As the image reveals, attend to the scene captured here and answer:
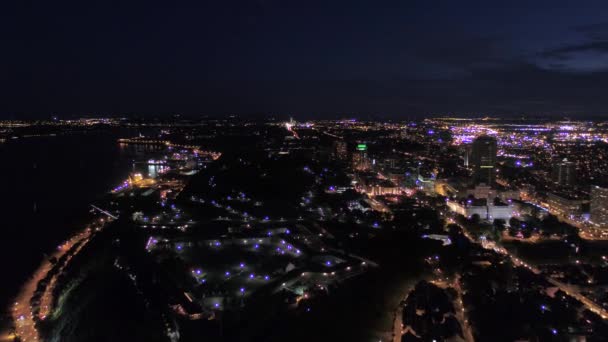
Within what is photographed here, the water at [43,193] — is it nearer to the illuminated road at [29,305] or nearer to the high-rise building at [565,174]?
the illuminated road at [29,305]

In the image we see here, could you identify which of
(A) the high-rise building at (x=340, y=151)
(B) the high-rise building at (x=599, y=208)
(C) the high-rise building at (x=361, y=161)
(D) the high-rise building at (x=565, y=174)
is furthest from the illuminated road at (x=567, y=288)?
(A) the high-rise building at (x=340, y=151)

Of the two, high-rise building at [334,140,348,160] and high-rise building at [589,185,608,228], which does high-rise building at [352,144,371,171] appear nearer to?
high-rise building at [334,140,348,160]

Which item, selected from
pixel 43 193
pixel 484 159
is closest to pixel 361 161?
pixel 484 159

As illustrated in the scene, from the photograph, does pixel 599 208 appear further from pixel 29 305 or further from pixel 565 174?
pixel 29 305

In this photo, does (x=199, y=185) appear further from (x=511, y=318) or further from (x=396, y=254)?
(x=511, y=318)

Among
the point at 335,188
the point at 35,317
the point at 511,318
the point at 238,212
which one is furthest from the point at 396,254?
the point at 335,188
